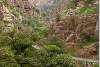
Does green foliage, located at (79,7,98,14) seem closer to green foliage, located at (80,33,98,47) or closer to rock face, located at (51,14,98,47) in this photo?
rock face, located at (51,14,98,47)

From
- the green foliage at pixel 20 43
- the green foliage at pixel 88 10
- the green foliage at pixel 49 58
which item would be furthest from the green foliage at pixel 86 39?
the green foliage at pixel 20 43

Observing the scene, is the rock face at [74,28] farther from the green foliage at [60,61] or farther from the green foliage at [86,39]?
the green foliage at [60,61]

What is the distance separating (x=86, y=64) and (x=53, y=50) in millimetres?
2909

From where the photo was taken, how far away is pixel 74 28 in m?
15.6

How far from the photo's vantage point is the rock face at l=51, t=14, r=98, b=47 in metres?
15.0

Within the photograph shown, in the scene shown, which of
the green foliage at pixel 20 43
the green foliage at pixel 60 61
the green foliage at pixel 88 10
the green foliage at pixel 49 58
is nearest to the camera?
the green foliage at pixel 49 58

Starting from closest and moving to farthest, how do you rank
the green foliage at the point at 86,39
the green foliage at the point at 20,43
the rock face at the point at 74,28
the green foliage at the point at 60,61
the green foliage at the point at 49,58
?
the green foliage at the point at 49,58 < the green foliage at the point at 60,61 < the green foliage at the point at 20,43 < the green foliage at the point at 86,39 < the rock face at the point at 74,28

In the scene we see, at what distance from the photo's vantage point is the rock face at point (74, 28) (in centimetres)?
1499

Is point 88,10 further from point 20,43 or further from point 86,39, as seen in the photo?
point 20,43

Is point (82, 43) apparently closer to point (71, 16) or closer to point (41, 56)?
point (71, 16)

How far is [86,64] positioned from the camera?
11.8 metres

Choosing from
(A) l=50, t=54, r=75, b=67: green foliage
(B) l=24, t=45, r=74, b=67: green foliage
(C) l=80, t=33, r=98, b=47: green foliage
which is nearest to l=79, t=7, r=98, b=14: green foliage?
→ (C) l=80, t=33, r=98, b=47: green foliage

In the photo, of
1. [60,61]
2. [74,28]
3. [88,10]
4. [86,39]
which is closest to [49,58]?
[60,61]

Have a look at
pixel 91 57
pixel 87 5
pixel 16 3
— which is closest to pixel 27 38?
pixel 91 57
